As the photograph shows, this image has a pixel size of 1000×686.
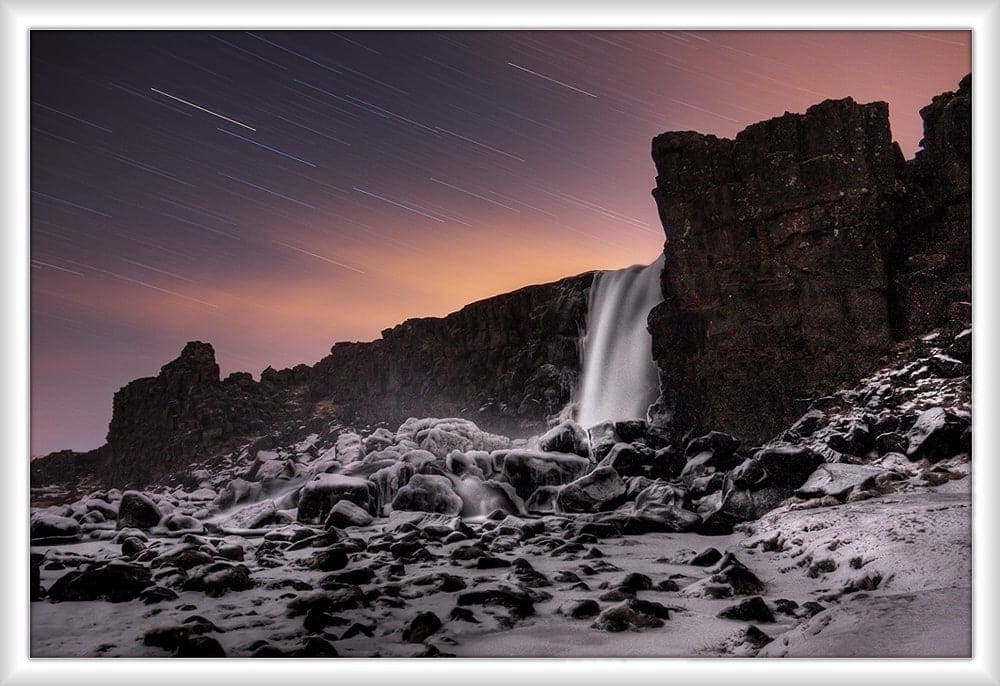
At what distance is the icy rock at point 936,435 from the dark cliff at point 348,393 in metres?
2.52

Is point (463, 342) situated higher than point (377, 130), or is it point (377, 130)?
point (377, 130)

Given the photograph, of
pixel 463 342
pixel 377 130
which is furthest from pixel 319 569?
pixel 377 130

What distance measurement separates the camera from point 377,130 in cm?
494

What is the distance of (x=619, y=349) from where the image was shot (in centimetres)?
689

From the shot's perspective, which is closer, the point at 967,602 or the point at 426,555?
the point at 967,602

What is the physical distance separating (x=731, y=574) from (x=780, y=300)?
11.0ft

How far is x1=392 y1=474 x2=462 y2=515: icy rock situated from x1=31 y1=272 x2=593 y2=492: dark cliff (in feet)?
2.07

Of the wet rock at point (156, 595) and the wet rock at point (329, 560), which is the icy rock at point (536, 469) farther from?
the wet rock at point (156, 595)

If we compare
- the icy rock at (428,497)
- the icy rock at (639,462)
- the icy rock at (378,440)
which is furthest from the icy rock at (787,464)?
the icy rock at (378,440)

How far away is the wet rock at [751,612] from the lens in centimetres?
354

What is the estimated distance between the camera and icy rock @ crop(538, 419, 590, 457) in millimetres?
5363

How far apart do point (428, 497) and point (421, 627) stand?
47.7 inches
